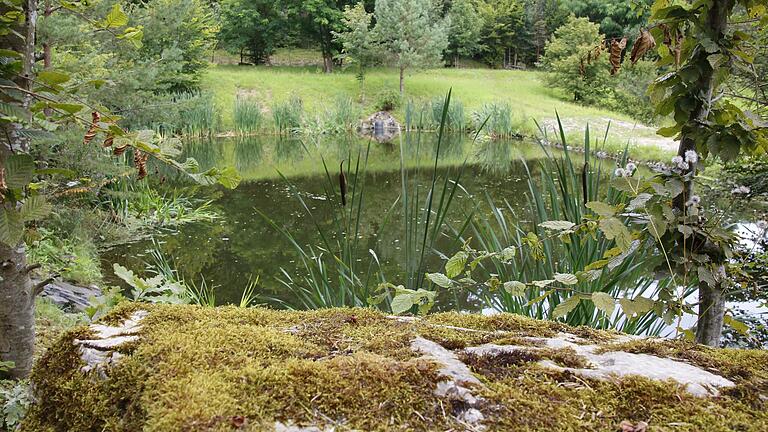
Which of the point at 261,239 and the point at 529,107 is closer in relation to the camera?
the point at 261,239

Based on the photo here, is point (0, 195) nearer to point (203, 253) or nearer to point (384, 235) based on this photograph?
point (203, 253)

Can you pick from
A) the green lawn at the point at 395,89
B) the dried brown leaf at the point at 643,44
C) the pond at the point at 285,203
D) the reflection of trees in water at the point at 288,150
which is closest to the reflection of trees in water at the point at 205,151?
the pond at the point at 285,203

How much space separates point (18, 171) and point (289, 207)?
8271mm

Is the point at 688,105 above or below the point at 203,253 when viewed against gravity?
above

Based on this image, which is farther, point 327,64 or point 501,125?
point 327,64

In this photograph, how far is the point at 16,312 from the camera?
5.87ft

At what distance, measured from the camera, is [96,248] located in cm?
656

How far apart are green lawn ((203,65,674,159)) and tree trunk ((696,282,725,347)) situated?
16.9 meters

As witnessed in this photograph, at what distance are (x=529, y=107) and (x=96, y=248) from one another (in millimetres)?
19765

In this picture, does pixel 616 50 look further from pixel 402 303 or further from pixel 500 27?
pixel 500 27

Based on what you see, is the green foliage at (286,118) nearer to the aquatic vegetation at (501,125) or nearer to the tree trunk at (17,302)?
the aquatic vegetation at (501,125)

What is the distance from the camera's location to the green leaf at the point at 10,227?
3.27ft

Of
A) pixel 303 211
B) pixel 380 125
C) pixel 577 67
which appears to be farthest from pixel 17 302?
pixel 577 67

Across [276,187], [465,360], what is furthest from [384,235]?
[465,360]
